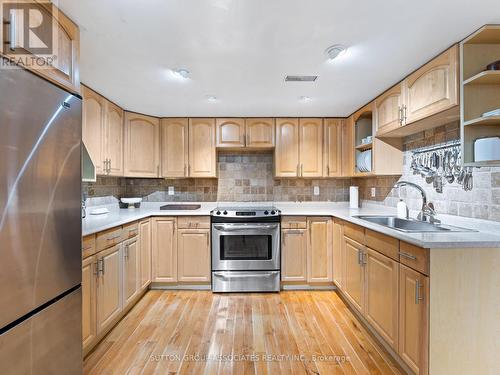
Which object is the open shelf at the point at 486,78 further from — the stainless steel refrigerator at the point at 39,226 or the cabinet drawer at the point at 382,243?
the stainless steel refrigerator at the point at 39,226

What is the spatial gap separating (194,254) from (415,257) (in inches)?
87.8

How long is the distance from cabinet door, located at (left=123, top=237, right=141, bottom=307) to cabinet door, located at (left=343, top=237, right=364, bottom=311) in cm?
210

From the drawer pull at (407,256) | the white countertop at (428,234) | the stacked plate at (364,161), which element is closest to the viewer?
the white countertop at (428,234)

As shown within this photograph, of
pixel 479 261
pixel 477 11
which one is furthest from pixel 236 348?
pixel 477 11

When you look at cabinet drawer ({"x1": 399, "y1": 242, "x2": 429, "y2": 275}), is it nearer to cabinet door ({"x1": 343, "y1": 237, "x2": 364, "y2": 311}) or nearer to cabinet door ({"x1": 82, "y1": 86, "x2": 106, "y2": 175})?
cabinet door ({"x1": 343, "y1": 237, "x2": 364, "y2": 311})

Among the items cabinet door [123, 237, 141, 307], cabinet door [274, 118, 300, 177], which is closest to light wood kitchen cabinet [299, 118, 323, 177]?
cabinet door [274, 118, 300, 177]

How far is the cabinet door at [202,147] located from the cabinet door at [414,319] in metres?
2.38

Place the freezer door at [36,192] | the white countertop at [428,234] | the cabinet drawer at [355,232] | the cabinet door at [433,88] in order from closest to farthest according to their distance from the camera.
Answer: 1. the freezer door at [36,192]
2. the white countertop at [428,234]
3. the cabinet door at [433,88]
4. the cabinet drawer at [355,232]

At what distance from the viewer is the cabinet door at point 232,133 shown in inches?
131

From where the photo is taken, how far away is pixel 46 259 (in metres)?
1.20

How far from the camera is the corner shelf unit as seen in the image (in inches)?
63.2

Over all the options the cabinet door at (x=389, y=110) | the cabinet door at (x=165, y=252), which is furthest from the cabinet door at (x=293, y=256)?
the cabinet door at (x=389, y=110)

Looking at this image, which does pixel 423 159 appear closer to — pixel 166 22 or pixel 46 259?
pixel 166 22

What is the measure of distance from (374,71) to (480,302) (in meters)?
1.69
